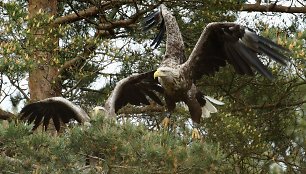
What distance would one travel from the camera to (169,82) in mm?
5066

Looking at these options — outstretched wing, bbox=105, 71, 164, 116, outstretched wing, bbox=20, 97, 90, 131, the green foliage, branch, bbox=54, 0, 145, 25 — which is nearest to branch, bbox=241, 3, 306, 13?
branch, bbox=54, 0, 145, 25

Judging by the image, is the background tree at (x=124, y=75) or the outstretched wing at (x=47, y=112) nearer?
the background tree at (x=124, y=75)

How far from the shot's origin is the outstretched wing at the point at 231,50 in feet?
15.7

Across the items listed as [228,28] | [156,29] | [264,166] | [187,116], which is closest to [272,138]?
[264,166]

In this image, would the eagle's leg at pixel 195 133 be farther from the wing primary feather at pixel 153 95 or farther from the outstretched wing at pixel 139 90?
the wing primary feather at pixel 153 95

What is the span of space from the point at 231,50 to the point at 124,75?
7.33ft

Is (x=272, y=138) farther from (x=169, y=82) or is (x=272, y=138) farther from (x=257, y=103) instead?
(x=169, y=82)

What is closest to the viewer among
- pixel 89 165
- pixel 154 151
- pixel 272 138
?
pixel 154 151

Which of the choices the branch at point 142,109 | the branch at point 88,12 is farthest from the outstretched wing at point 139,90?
the branch at point 88,12

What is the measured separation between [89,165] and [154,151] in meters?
0.52

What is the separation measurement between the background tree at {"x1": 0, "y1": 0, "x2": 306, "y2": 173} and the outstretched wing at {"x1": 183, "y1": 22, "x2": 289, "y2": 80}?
224 mm

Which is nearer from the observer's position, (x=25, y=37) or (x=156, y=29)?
(x=25, y=37)

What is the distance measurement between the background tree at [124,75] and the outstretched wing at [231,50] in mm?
224

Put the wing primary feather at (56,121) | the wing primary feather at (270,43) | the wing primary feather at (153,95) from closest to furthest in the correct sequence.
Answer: the wing primary feather at (270,43) < the wing primary feather at (56,121) < the wing primary feather at (153,95)
